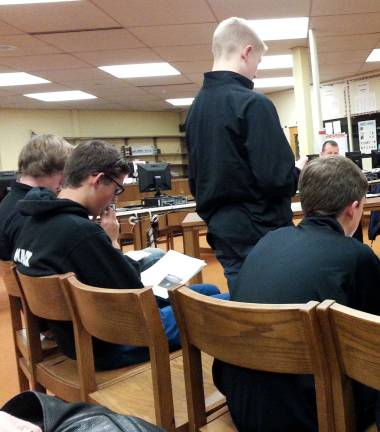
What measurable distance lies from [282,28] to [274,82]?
11.2ft

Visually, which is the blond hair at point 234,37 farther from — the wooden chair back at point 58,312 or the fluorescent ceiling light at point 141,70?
the fluorescent ceiling light at point 141,70

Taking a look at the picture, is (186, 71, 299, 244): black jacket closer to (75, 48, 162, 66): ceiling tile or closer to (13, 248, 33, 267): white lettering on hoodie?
(13, 248, 33, 267): white lettering on hoodie

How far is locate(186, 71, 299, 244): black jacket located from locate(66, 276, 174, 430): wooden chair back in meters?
0.65

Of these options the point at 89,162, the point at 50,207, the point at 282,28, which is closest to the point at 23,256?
the point at 50,207

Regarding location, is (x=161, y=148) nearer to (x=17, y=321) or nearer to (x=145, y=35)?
(x=145, y=35)

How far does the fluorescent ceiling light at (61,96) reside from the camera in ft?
26.7

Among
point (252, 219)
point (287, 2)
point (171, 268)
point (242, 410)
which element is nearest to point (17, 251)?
point (171, 268)

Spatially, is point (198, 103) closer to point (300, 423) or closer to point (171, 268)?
point (171, 268)

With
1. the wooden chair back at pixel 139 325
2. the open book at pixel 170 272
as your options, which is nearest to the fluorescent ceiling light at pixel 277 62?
the open book at pixel 170 272

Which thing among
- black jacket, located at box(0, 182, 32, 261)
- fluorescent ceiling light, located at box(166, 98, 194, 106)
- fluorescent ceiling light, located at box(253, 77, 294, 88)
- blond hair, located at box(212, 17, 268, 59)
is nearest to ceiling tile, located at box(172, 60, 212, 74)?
fluorescent ceiling light, located at box(253, 77, 294, 88)

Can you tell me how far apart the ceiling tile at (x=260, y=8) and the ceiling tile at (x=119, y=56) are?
142 centimetres

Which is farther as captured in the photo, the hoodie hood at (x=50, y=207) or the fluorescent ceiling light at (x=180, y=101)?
the fluorescent ceiling light at (x=180, y=101)

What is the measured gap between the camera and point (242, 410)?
959 millimetres

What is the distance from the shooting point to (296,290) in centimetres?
94
